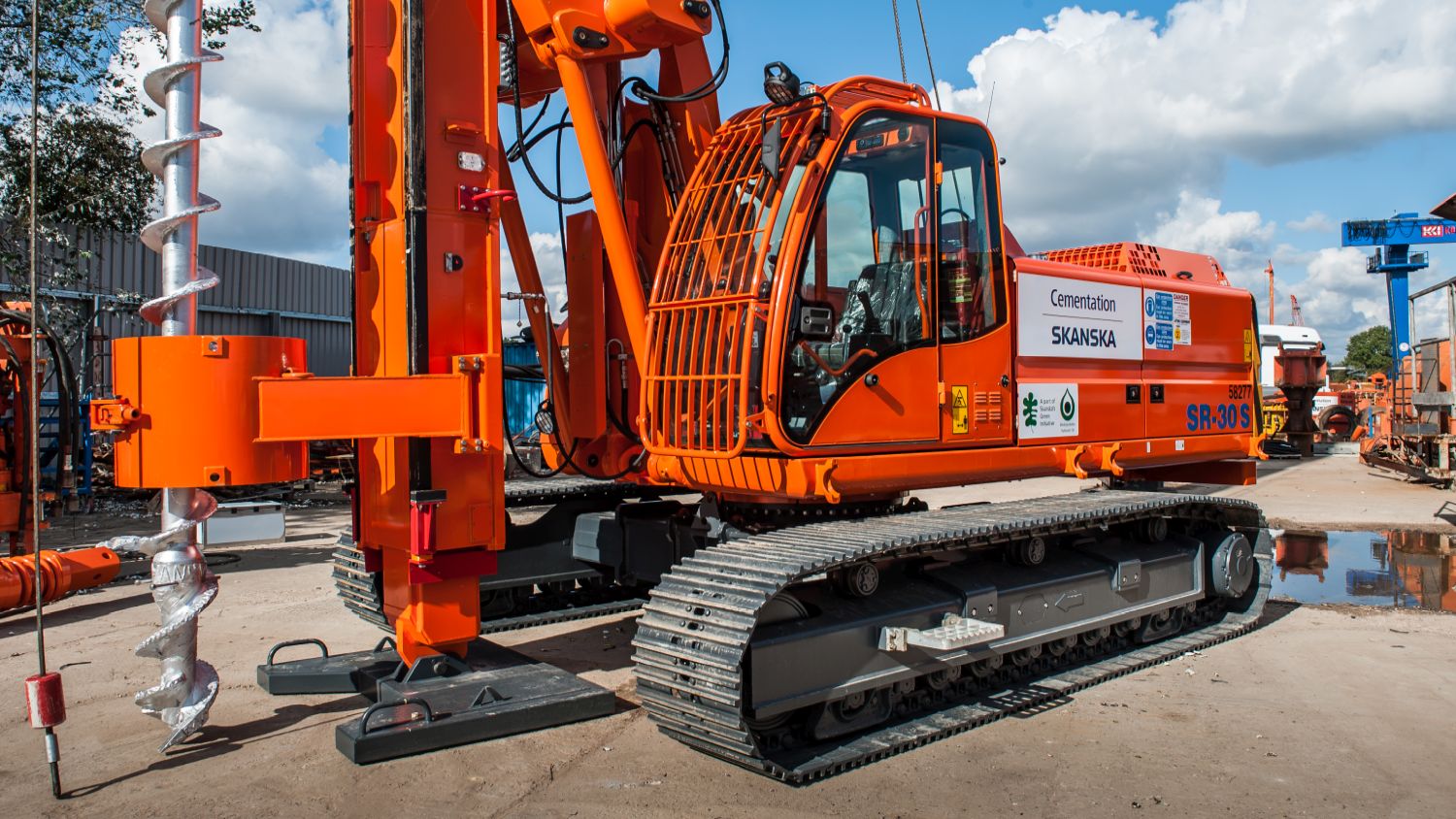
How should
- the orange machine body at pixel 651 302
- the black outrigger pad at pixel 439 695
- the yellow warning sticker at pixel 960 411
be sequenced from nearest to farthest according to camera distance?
the black outrigger pad at pixel 439 695 < the orange machine body at pixel 651 302 < the yellow warning sticker at pixel 960 411

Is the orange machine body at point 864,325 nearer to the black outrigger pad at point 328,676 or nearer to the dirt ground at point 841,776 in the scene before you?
the dirt ground at point 841,776

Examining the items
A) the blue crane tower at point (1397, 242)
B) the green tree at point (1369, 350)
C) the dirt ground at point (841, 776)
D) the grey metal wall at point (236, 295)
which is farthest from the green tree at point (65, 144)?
Answer: the green tree at point (1369, 350)

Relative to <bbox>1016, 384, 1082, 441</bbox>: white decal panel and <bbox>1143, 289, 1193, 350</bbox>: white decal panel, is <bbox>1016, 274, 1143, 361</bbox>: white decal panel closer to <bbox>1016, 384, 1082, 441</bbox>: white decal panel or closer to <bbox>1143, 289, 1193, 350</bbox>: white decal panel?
<bbox>1143, 289, 1193, 350</bbox>: white decal panel

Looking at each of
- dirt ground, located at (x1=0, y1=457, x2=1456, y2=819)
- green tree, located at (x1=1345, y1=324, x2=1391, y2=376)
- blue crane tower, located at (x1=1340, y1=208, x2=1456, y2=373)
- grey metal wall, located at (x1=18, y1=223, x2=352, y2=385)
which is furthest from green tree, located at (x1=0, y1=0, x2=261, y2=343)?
green tree, located at (x1=1345, y1=324, x2=1391, y2=376)

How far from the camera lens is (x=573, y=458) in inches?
251

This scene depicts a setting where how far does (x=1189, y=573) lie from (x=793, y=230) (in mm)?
4131

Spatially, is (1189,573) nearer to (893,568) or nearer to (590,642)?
(893,568)

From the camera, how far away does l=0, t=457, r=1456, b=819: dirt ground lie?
4418 mm

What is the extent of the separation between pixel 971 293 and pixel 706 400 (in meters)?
1.69

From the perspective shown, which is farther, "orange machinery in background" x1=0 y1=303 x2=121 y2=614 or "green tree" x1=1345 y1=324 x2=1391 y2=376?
"green tree" x1=1345 y1=324 x2=1391 y2=376

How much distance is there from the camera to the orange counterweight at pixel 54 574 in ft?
26.2

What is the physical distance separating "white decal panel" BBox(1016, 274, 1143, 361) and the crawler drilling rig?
23mm

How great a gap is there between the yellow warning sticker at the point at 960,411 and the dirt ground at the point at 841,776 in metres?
1.53

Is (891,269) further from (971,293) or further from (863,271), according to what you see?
(971,293)
